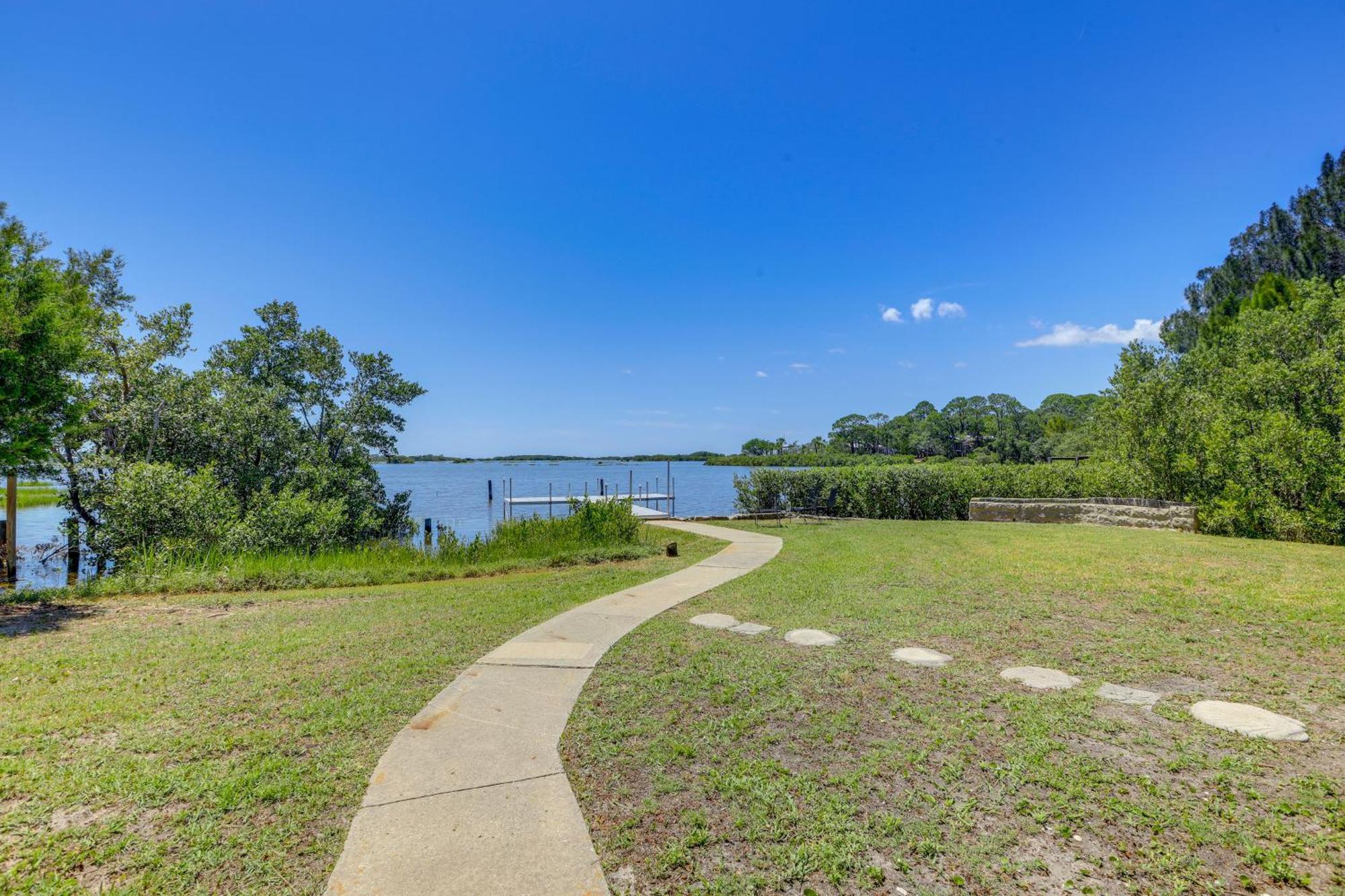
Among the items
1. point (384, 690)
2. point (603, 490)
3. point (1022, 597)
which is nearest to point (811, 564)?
point (1022, 597)

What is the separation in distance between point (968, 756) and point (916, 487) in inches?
628

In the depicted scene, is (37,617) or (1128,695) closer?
(1128,695)

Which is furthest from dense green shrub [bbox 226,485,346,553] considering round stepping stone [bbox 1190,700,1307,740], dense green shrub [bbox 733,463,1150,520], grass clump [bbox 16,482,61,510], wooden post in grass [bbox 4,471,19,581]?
grass clump [bbox 16,482,61,510]

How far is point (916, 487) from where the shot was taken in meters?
17.8

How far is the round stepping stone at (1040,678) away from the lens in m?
3.99

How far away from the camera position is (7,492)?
11.2m

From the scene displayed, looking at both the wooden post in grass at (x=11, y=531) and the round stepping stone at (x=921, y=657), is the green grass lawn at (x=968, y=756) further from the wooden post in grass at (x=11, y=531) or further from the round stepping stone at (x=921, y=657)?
the wooden post in grass at (x=11, y=531)

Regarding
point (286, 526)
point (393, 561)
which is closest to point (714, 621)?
point (393, 561)

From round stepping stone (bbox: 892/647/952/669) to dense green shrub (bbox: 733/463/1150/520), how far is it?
Answer: 1356 centimetres

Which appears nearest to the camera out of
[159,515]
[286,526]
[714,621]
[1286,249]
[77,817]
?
[77,817]

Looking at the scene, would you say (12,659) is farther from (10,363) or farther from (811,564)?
(811,564)

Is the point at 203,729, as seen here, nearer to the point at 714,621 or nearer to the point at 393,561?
the point at 714,621

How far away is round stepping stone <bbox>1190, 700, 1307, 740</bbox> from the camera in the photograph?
127 inches

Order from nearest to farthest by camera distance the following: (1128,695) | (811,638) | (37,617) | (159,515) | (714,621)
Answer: (1128,695), (811,638), (714,621), (37,617), (159,515)
